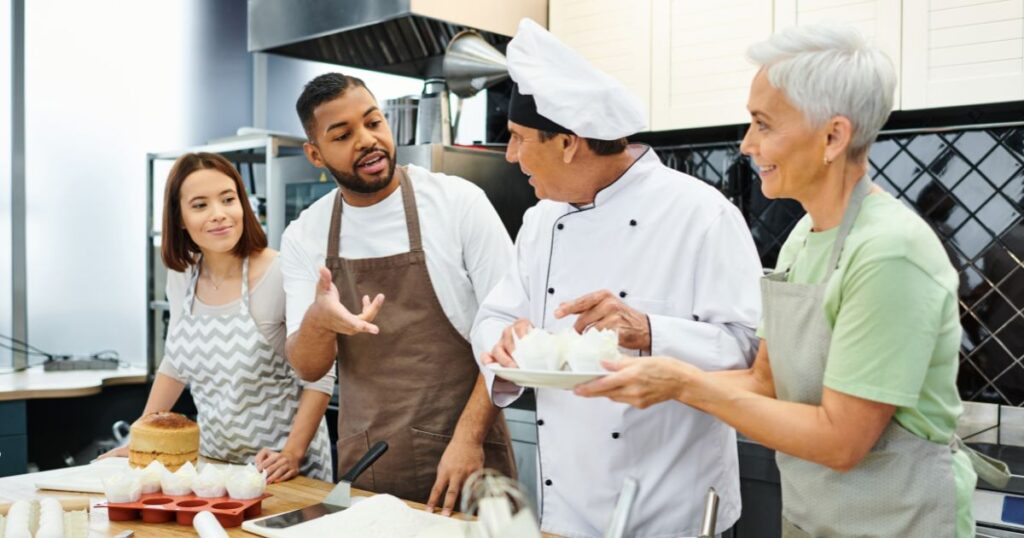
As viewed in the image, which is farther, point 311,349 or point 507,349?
point 311,349

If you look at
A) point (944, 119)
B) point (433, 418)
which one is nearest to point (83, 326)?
point (433, 418)

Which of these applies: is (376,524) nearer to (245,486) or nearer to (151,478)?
(245,486)

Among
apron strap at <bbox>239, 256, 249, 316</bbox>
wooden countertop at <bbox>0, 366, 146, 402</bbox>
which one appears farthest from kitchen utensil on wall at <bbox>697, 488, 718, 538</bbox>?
wooden countertop at <bbox>0, 366, 146, 402</bbox>

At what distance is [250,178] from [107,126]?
0.70 meters

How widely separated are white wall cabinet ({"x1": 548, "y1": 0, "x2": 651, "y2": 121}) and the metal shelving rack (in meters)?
1.03

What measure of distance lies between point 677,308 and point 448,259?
0.62m

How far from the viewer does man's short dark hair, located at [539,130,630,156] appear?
1.69 meters

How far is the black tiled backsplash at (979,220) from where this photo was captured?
2641mm

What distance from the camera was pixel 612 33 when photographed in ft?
10.2

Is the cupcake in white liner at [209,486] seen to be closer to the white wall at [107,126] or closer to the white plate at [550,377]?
the white plate at [550,377]

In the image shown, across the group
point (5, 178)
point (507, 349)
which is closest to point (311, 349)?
point (507, 349)

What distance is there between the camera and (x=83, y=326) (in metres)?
4.34

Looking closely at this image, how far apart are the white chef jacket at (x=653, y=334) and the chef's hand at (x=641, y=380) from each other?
22cm

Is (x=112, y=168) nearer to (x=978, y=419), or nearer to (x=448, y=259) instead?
(x=448, y=259)
